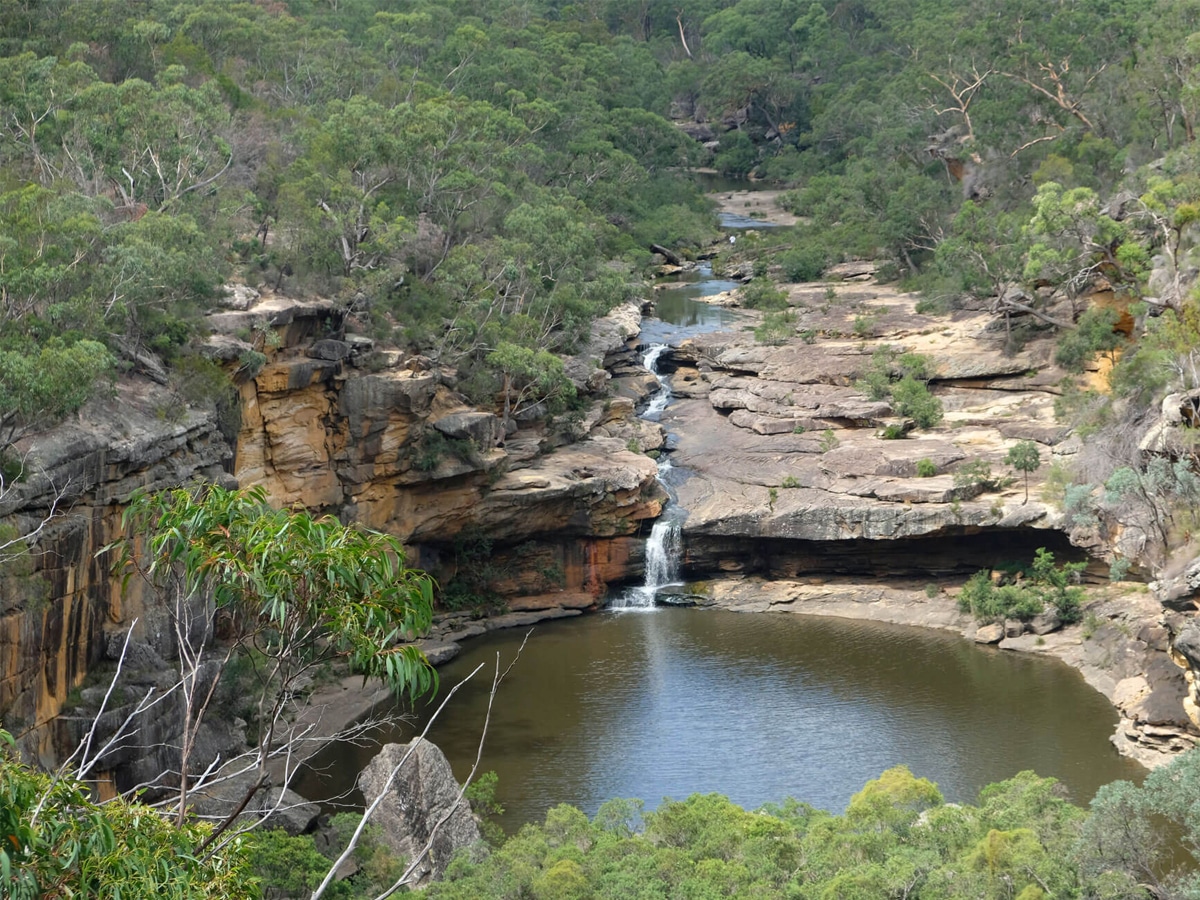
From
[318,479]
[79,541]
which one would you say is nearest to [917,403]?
[318,479]

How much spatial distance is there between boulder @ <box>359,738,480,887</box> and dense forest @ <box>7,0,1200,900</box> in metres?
2.42

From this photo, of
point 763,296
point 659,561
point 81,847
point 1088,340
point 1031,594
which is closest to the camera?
point 81,847

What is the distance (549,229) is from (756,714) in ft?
65.2

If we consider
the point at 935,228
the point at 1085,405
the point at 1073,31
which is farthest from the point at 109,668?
the point at 1073,31

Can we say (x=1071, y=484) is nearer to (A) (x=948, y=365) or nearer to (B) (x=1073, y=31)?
(A) (x=948, y=365)

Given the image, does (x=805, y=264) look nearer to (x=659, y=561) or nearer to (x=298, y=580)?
(x=659, y=561)

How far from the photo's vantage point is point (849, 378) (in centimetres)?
4878

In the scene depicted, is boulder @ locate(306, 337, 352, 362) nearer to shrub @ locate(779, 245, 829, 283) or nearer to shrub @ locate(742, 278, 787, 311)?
shrub @ locate(742, 278, 787, 311)

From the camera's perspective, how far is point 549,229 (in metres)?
47.3

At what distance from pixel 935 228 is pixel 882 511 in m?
23.4

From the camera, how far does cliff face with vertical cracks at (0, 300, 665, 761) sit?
25.9 meters

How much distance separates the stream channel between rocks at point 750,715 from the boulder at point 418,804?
87.7 inches

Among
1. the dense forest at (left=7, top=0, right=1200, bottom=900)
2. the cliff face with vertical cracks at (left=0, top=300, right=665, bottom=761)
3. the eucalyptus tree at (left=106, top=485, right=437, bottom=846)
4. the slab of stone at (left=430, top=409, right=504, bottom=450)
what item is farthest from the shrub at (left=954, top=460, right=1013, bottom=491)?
the eucalyptus tree at (left=106, top=485, right=437, bottom=846)

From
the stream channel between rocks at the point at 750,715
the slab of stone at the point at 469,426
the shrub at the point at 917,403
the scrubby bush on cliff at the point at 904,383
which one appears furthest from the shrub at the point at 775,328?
the slab of stone at the point at 469,426
